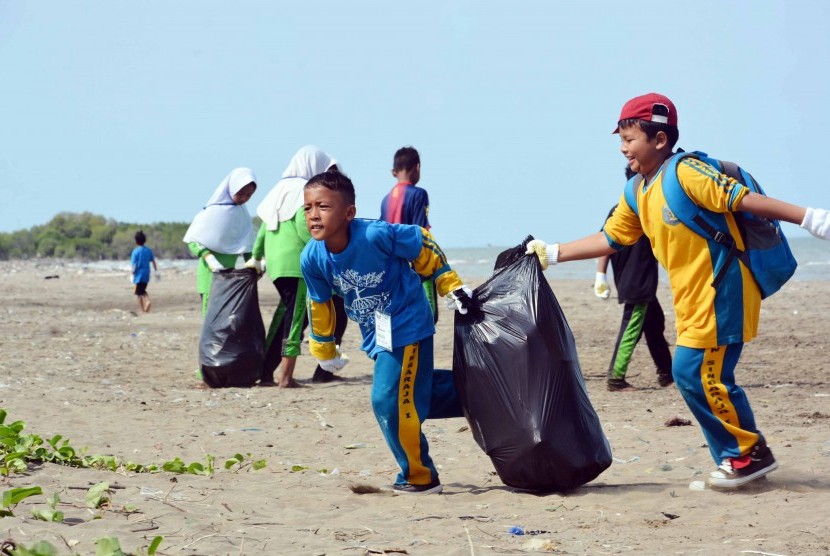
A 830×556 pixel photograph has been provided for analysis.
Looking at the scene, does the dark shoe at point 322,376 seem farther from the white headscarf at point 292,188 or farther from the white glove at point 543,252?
the white glove at point 543,252

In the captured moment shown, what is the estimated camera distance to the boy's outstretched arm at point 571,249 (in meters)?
4.43

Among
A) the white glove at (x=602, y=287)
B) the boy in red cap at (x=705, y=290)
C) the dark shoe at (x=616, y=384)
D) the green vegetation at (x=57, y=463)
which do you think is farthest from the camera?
the white glove at (x=602, y=287)

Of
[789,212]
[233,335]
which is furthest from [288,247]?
[789,212]

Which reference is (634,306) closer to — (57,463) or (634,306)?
(634,306)

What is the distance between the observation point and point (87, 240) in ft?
176

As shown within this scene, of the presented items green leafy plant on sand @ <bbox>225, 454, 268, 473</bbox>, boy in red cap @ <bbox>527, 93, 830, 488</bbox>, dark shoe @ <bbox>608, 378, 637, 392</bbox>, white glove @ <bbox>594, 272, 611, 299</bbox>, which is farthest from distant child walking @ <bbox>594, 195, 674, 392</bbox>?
green leafy plant on sand @ <bbox>225, 454, 268, 473</bbox>

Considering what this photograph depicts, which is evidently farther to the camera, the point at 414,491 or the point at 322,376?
the point at 322,376

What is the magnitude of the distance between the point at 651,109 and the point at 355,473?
2.33 metres

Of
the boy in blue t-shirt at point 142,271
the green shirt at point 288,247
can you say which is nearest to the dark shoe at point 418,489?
the green shirt at point 288,247

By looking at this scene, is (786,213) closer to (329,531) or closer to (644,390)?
(329,531)

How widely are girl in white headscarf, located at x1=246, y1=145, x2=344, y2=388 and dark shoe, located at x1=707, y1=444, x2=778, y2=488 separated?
14.1 feet

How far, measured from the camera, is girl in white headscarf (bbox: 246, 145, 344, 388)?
310 inches

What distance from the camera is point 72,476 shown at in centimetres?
432

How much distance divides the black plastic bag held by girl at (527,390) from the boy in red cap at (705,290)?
467 millimetres
